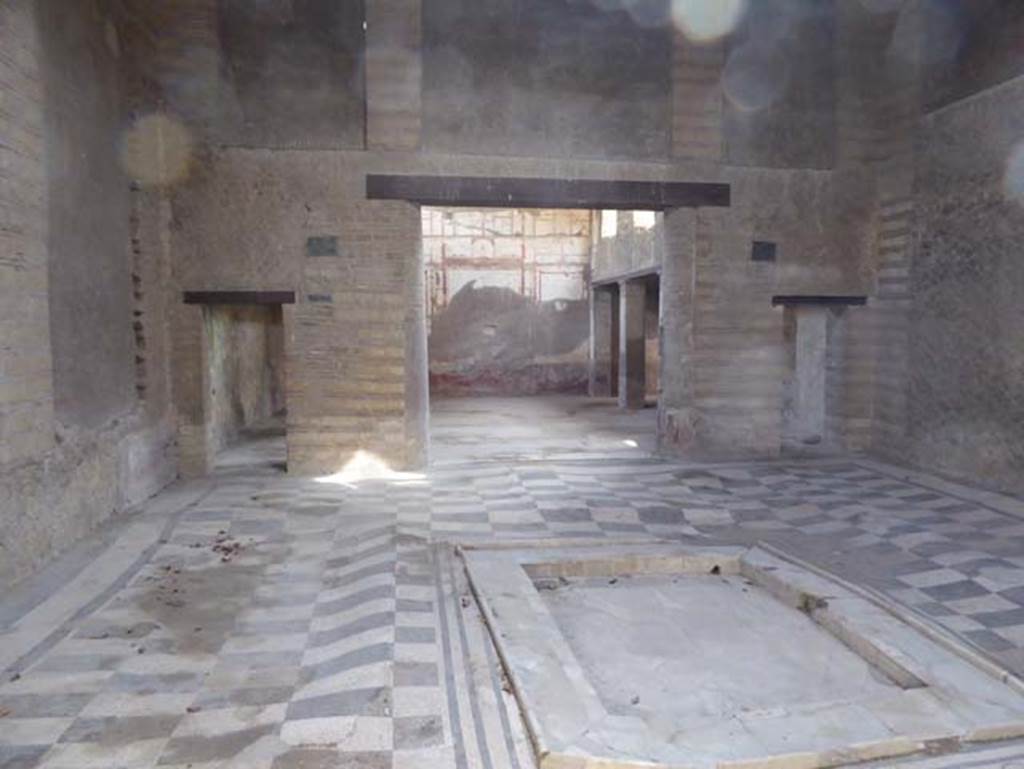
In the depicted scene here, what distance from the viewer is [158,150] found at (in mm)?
7473

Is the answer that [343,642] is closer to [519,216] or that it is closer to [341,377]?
[341,377]

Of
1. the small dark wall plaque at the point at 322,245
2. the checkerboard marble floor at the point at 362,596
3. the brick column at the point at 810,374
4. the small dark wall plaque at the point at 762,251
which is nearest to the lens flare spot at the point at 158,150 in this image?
the small dark wall plaque at the point at 322,245

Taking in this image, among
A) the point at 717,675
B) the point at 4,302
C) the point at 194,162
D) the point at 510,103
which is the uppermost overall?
the point at 510,103

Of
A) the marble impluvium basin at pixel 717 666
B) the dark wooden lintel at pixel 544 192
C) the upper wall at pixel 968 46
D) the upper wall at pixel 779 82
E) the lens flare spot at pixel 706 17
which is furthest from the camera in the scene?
the upper wall at pixel 779 82

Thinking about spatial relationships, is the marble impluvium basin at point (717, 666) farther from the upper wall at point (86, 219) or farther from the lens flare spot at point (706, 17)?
the lens flare spot at point (706, 17)

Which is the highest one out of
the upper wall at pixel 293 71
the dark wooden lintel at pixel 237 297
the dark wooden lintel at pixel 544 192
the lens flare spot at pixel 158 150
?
the upper wall at pixel 293 71

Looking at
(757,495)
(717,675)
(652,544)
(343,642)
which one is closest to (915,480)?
(757,495)

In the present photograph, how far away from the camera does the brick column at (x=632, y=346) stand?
13.8 metres

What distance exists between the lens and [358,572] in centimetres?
495

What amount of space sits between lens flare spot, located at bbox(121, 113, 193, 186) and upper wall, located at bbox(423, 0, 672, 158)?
2231mm

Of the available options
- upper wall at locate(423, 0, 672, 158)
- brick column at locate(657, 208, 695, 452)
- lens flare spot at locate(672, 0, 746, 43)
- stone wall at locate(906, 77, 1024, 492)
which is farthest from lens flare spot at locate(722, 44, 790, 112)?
stone wall at locate(906, 77, 1024, 492)

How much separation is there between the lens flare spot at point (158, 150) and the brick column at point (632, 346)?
8144mm

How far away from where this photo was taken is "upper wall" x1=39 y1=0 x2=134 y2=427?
536cm

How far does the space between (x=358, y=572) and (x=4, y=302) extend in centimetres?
252
